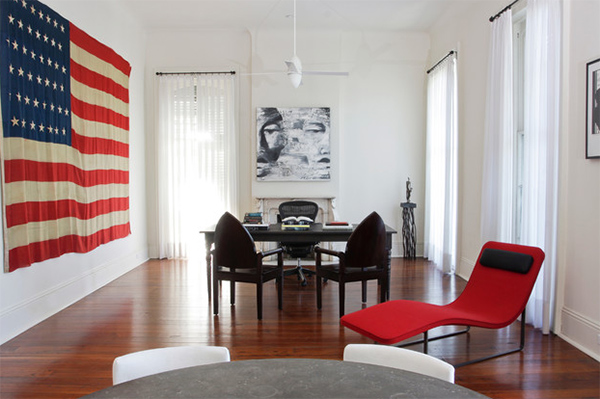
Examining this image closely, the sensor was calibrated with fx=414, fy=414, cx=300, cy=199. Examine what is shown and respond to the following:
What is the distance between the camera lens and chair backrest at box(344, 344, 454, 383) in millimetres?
1258

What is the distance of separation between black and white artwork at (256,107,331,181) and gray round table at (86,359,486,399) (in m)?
5.40

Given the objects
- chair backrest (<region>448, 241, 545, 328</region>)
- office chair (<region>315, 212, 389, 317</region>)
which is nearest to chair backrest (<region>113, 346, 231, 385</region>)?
chair backrest (<region>448, 241, 545, 328</region>)

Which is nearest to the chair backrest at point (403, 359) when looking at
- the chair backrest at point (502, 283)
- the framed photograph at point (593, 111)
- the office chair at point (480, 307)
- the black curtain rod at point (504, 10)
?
the office chair at point (480, 307)

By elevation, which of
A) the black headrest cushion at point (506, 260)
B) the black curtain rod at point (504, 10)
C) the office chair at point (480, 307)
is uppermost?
the black curtain rod at point (504, 10)

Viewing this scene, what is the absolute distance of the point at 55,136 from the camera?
3.94 m

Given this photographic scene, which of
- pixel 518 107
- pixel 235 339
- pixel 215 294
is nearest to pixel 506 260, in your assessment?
pixel 518 107

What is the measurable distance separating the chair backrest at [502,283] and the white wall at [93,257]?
11.6 feet

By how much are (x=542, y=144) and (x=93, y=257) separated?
4762 millimetres

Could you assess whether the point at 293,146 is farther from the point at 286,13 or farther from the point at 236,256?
the point at 236,256

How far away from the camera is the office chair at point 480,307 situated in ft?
8.66

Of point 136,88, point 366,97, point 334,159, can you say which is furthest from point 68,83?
point 366,97

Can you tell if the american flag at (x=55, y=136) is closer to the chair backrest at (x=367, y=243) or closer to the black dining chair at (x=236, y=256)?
the black dining chair at (x=236, y=256)

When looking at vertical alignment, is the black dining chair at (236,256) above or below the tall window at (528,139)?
below

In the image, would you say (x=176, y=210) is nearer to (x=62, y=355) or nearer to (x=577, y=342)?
(x=62, y=355)
